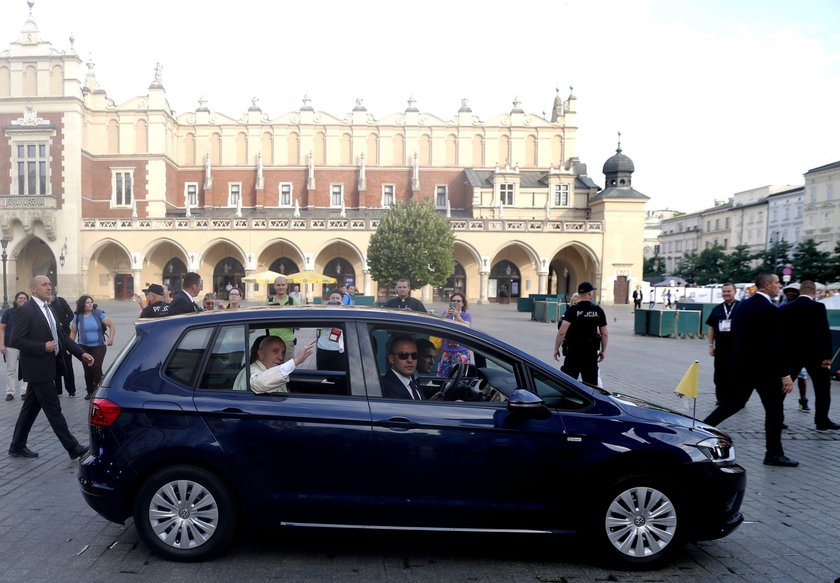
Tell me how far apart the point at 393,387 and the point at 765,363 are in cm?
441

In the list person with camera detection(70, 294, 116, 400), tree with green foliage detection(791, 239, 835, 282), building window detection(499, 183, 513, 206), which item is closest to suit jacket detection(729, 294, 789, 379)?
person with camera detection(70, 294, 116, 400)

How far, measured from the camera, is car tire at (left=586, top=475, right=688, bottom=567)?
12.6 feet

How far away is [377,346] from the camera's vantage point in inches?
156

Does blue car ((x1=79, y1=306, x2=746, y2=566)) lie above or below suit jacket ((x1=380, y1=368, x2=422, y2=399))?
below

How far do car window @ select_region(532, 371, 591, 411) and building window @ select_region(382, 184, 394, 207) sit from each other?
4814 cm

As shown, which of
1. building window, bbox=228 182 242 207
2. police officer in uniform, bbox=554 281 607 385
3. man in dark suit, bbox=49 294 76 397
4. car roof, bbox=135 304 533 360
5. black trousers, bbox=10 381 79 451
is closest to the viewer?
car roof, bbox=135 304 533 360

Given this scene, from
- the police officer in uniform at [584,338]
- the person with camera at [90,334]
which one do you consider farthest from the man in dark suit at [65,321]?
the police officer in uniform at [584,338]

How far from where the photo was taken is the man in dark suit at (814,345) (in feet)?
25.9

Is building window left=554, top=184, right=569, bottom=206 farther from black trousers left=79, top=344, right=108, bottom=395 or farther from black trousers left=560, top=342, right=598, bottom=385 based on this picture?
black trousers left=79, top=344, right=108, bottom=395

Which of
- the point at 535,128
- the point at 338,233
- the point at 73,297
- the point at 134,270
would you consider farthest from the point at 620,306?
the point at 73,297

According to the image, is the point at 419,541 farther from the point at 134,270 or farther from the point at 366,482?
the point at 134,270

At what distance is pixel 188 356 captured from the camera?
158 inches

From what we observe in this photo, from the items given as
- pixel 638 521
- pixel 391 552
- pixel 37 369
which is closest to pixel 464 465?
pixel 391 552

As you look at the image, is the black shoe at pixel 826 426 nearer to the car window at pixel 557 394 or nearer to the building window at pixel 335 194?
the car window at pixel 557 394
